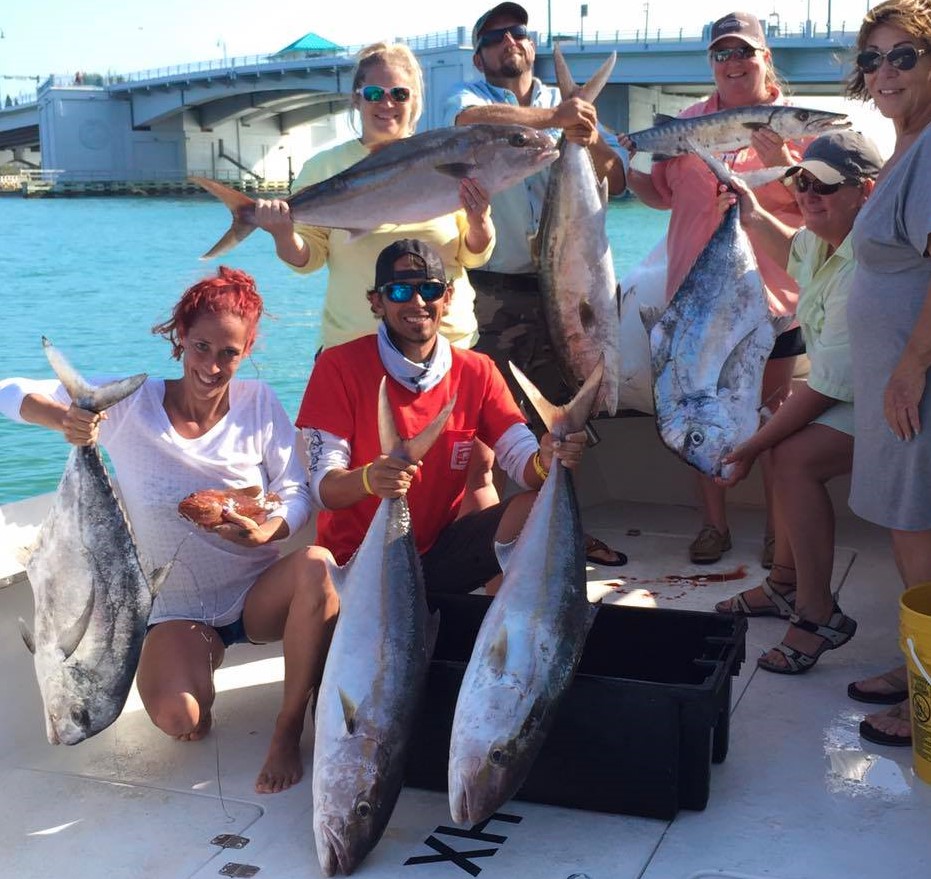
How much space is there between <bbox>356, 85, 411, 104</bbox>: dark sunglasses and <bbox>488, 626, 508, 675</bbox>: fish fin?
180 centimetres

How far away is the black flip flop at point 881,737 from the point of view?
293 centimetres

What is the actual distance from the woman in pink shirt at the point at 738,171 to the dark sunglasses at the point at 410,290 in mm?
1174

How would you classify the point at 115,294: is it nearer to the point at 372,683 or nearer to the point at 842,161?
the point at 842,161

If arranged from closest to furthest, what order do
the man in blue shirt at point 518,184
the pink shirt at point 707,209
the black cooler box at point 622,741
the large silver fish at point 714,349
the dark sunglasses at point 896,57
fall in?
the black cooler box at point 622,741 → the dark sunglasses at point 896,57 → the large silver fish at point 714,349 → the man in blue shirt at point 518,184 → the pink shirt at point 707,209

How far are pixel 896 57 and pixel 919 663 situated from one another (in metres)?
1.40

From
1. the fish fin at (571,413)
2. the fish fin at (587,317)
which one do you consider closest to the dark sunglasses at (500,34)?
the fish fin at (587,317)

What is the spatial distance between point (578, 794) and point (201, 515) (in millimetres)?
1120

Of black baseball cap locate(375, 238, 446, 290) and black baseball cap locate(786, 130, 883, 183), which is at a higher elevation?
black baseball cap locate(786, 130, 883, 183)

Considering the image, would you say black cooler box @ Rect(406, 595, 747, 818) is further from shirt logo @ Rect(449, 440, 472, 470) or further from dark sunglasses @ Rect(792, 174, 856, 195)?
dark sunglasses @ Rect(792, 174, 856, 195)

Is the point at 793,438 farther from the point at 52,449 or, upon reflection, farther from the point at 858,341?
the point at 52,449

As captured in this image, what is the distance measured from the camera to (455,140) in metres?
3.49

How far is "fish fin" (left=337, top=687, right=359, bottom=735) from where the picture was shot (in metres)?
2.48

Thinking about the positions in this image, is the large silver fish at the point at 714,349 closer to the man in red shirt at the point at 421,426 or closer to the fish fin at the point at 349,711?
the man in red shirt at the point at 421,426

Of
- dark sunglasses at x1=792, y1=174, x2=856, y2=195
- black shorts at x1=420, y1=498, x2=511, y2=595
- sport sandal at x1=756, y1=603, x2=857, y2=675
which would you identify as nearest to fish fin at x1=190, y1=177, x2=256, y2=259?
black shorts at x1=420, y1=498, x2=511, y2=595
